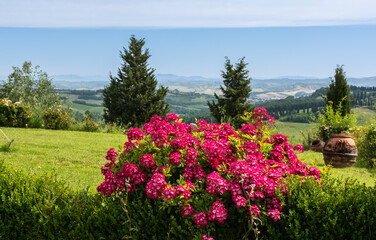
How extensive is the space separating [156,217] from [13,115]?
15402 mm

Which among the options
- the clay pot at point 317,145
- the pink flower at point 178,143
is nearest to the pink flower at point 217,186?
the pink flower at point 178,143

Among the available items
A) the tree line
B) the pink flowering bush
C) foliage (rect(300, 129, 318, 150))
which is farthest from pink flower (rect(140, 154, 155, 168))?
the tree line

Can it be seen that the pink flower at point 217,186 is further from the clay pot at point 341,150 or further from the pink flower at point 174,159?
the clay pot at point 341,150

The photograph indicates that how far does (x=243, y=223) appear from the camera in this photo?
3.40m

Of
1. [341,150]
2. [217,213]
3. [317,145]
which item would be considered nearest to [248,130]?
[217,213]

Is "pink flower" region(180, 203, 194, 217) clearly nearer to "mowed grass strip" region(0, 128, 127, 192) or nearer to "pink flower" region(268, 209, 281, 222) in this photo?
"pink flower" region(268, 209, 281, 222)

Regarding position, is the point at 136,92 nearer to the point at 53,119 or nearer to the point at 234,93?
the point at 234,93

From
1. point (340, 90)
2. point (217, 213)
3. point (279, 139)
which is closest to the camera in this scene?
point (217, 213)

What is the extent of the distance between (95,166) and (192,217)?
18.5ft

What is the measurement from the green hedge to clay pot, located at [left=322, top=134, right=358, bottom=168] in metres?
6.78

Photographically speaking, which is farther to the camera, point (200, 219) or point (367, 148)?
point (367, 148)

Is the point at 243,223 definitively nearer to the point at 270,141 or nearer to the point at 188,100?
the point at 270,141

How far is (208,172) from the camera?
3643mm

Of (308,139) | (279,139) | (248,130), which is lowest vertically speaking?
(308,139)
